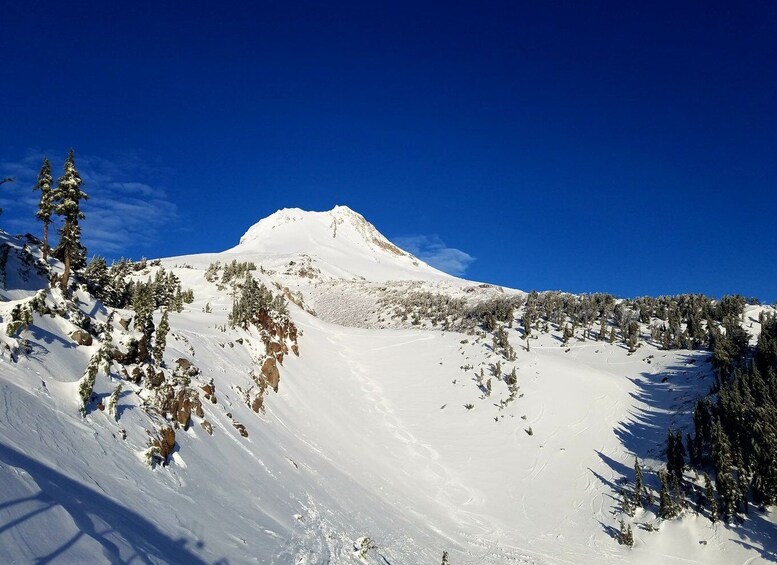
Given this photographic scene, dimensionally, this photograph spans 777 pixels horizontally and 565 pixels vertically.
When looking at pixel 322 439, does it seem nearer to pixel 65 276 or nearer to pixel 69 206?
pixel 65 276

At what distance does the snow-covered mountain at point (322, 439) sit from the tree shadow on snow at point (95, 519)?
36 millimetres

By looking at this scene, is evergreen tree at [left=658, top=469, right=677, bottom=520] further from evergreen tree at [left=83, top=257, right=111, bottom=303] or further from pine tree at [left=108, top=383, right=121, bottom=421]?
evergreen tree at [left=83, top=257, right=111, bottom=303]

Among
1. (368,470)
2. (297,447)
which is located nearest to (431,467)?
(368,470)

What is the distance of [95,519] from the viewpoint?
21.1 ft

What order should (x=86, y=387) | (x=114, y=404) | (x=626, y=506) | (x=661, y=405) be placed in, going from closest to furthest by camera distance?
(x=86, y=387) < (x=114, y=404) < (x=626, y=506) < (x=661, y=405)

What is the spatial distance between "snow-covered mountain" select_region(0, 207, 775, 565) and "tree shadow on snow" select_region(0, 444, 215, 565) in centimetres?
4

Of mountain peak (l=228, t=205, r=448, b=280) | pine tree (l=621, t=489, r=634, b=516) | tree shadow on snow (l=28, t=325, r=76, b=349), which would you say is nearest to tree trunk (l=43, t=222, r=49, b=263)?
tree shadow on snow (l=28, t=325, r=76, b=349)

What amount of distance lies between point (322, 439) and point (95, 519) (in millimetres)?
14980

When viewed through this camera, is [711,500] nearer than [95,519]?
No

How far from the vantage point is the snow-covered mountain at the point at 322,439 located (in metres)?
7.95

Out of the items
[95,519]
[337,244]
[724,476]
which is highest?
[337,244]

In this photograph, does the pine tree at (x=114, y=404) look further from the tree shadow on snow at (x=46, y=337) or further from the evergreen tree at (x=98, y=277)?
the evergreen tree at (x=98, y=277)

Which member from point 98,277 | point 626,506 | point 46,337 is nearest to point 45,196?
point 98,277

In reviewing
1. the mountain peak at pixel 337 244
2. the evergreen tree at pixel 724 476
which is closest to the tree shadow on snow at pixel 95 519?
the evergreen tree at pixel 724 476
